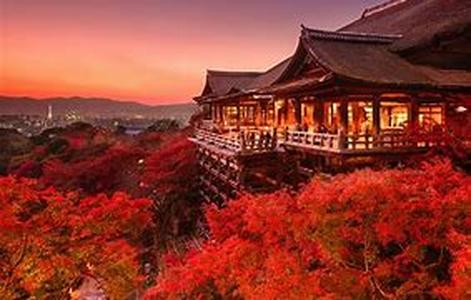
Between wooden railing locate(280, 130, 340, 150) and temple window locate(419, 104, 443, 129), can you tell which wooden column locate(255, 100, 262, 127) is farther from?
temple window locate(419, 104, 443, 129)

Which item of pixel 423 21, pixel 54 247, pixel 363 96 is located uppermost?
pixel 423 21

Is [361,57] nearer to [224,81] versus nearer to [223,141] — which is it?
[223,141]

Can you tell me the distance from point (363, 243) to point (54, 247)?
9.52 m

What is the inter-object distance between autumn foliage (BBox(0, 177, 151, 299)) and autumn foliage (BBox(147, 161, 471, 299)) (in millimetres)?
4211

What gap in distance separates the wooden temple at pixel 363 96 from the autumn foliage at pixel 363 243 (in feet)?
16.1

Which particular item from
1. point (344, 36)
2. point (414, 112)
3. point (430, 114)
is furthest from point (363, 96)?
point (344, 36)

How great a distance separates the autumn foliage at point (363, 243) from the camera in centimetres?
1074

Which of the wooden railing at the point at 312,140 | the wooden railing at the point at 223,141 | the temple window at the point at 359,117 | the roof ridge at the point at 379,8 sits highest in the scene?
the roof ridge at the point at 379,8

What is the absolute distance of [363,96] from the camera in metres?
19.8

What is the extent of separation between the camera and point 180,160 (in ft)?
121

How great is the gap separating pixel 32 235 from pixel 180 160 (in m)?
23.1

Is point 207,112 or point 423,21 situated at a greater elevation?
point 423,21

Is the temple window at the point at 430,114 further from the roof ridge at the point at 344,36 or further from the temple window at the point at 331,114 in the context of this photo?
the roof ridge at the point at 344,36

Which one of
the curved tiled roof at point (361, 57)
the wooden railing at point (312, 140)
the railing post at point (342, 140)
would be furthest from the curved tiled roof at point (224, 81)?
the railing post at point (342, 140)
